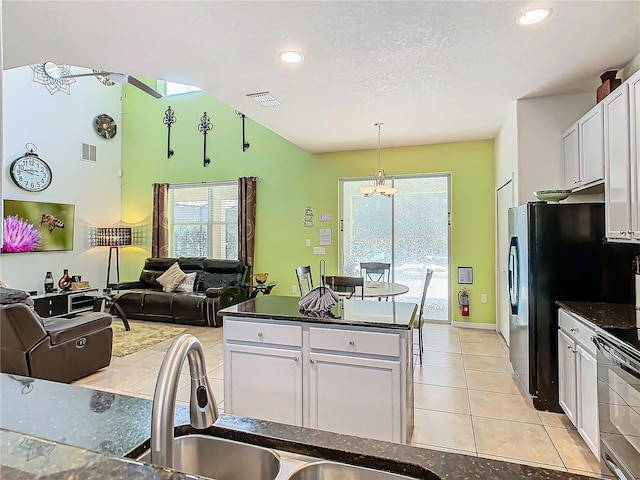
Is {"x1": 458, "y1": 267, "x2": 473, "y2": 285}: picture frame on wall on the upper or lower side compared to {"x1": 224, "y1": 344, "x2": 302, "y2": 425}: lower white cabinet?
upper

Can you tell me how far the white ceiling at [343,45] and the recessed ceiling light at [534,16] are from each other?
0.05m

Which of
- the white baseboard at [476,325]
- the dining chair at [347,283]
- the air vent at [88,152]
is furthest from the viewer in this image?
the air vent at [88,152]

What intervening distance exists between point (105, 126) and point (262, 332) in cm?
669

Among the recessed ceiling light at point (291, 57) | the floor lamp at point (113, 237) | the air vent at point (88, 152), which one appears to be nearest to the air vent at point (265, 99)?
the recessed ceiling light at point (291, 57)

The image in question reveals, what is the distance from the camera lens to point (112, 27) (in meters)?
2.34

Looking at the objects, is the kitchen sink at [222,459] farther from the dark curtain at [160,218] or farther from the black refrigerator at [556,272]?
the dark curtain at [160,218]

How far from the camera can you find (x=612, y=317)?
91.3 inches

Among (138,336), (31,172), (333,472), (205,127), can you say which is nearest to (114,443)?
(333,472)

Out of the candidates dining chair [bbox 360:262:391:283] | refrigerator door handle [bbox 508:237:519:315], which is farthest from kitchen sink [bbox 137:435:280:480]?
dining chair [bbox 360:262:391:283]

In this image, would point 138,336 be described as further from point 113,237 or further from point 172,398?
point 172,398

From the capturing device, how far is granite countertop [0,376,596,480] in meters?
0.78

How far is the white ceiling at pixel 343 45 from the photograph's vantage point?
7.22ft

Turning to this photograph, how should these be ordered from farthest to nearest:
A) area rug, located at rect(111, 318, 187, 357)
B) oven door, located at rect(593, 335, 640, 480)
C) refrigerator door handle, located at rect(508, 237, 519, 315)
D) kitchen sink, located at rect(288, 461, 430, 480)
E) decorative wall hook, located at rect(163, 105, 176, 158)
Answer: decorative wall hook, located at rect(163, 105, 176, 158) < area rug, located at rect(111, 318, 187, 357) < refrigerator door handle, located at rect(508, 237, 519, 315) < oven door, located at rect(593, 335, 640, 480) < kitchen sink, located at rect(288, 461, 430, 480)

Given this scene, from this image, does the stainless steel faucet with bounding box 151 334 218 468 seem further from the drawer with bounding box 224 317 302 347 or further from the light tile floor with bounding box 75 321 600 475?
the light tile floor with bounding box 75 321 600 475
